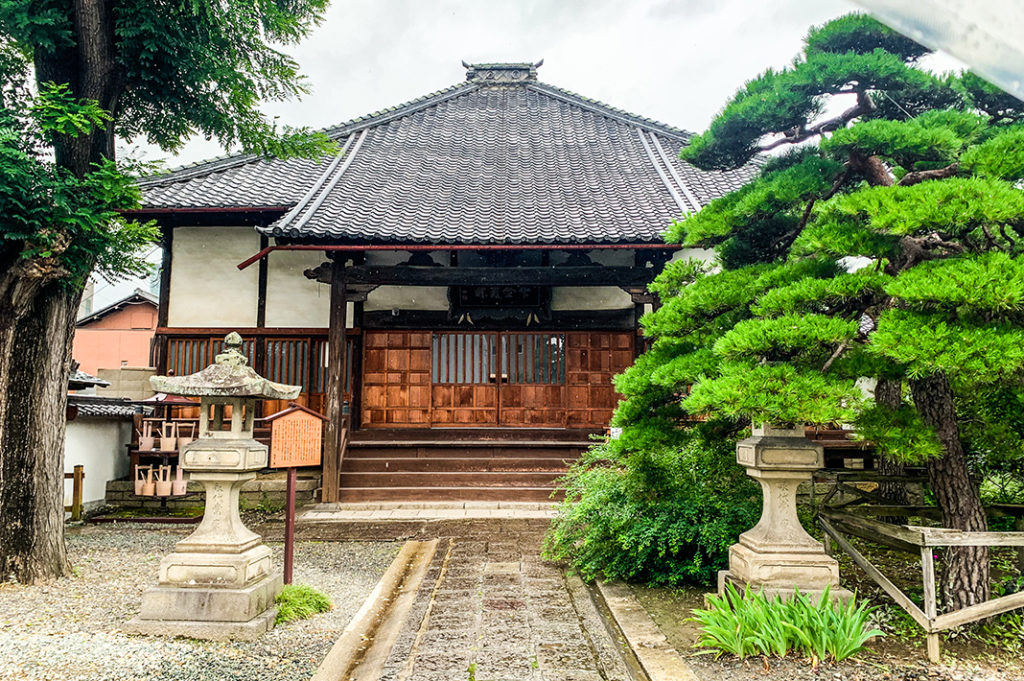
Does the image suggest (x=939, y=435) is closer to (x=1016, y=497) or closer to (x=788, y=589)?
(x=788, y=589)

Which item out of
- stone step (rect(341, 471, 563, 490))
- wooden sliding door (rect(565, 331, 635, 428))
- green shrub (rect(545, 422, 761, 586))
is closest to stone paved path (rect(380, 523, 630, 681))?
green shrub (rect(545, 422, 761, 586))

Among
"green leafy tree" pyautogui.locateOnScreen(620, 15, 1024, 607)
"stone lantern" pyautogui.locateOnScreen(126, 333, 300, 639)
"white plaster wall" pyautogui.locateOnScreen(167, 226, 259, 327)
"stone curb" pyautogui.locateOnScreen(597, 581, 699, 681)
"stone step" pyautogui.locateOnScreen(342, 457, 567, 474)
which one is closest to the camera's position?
"green leafy tree" pyautogui.locateOnScreen(620, 15, 1024, 607)

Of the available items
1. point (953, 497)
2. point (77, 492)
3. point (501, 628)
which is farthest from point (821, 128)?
point (77, 492)

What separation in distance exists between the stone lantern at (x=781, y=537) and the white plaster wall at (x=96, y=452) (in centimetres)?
863

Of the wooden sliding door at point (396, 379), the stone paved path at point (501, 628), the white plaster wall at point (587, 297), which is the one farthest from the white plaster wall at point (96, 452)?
the white plaster wall at point (587, 297)

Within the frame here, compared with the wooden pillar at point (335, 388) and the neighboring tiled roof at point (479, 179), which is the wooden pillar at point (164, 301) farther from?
the wooden pillar at point (335, 388)

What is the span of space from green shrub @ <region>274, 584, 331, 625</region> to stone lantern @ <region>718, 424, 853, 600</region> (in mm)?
3256

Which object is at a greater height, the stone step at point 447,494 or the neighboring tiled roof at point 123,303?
the neighboring tiled roof at point 123,303

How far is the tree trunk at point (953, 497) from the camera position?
13.9 ft

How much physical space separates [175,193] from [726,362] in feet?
34.3

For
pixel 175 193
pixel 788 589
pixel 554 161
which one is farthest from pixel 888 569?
pixel 175 193

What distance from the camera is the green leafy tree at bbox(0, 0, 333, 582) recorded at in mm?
5238

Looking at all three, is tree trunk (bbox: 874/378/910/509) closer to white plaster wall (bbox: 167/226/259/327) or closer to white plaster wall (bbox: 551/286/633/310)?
white plaster wall (bbox: 551/286/633/310)

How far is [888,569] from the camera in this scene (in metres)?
5.78
